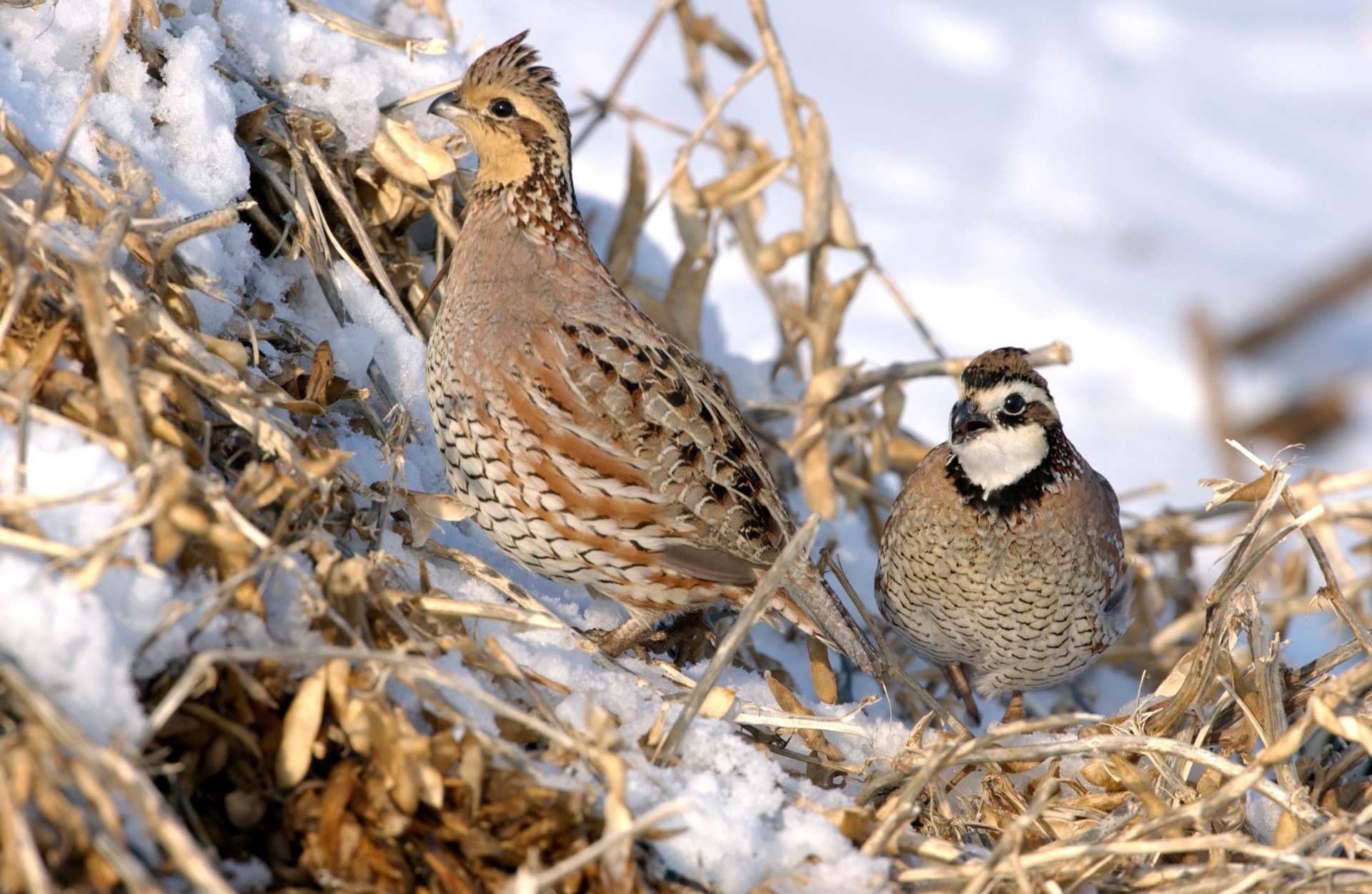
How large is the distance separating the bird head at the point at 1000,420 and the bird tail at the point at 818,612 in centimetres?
65

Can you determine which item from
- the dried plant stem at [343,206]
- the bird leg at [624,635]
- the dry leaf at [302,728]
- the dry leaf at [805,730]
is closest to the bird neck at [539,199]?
the dried plant stem at [343,206]

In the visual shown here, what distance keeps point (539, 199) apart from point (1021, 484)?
1563 mm

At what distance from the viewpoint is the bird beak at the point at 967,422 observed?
378 cm

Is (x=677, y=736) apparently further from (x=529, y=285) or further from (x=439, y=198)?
(x=439, y=198)

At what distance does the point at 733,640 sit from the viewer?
2.41 m

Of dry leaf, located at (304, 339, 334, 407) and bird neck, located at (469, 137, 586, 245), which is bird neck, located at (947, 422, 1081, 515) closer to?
bird neck, located at (469, 137, 586, 245)

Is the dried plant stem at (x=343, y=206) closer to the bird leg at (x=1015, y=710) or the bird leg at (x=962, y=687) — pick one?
the bird leg at (x=962, y=687)

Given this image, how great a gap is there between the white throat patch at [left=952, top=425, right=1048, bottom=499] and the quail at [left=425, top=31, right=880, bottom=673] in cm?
64

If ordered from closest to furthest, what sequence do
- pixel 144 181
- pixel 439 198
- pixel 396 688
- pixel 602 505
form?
pixel 396 688 → pixel 144 181 → pixel 602 505 → pixel 439 198

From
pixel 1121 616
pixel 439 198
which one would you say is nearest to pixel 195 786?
pixel 439 198

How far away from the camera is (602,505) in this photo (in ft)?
10.3

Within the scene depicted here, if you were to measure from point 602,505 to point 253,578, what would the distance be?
1026mm

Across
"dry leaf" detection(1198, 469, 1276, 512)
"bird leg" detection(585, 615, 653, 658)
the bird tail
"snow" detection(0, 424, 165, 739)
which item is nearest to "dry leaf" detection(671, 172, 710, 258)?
the bird tail

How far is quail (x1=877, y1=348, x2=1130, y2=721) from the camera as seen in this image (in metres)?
3.79
